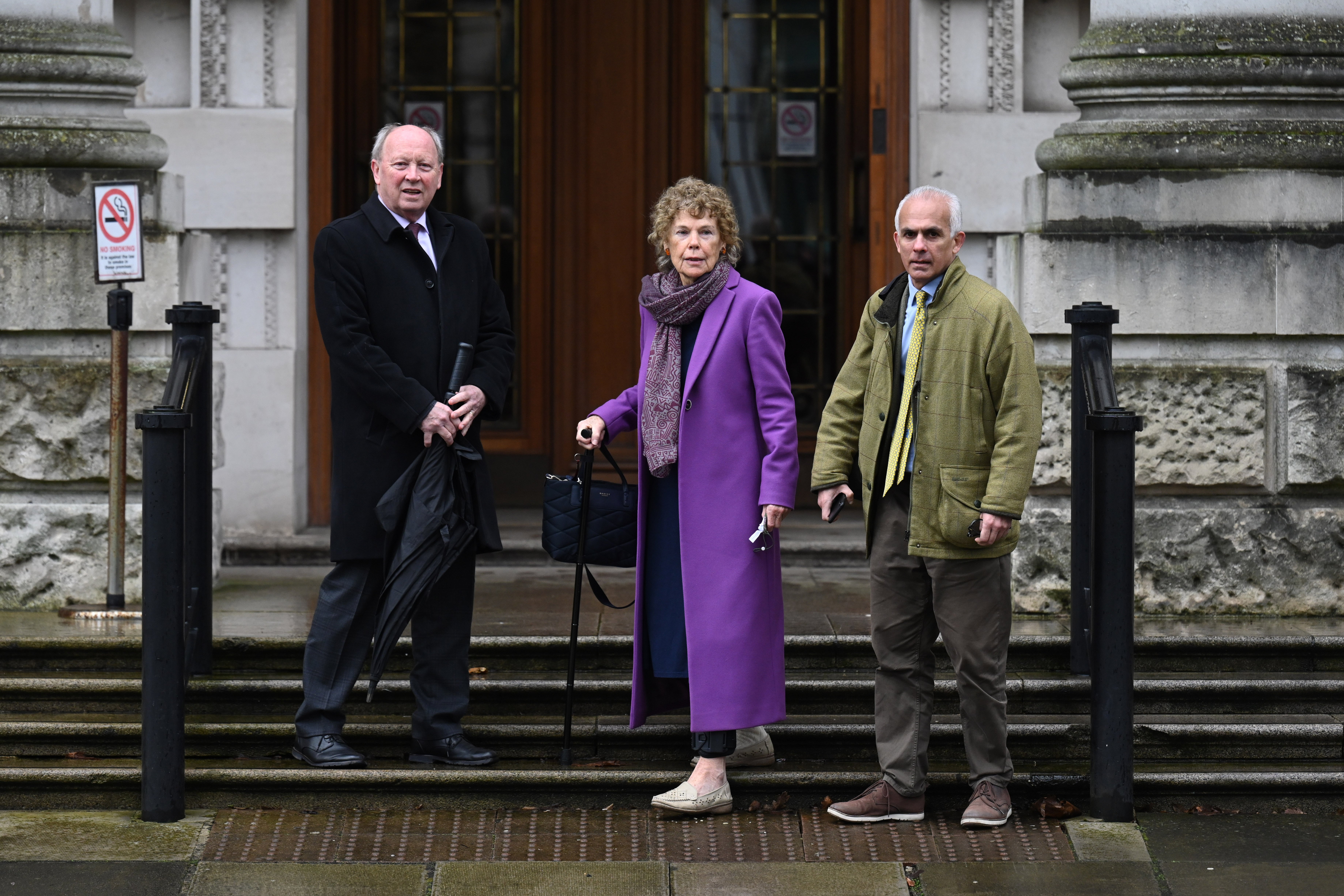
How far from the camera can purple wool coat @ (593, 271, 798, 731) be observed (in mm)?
5531

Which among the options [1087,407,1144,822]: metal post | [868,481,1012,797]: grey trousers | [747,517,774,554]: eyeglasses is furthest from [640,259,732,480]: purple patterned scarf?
[1087,407,1144,822]: metal post

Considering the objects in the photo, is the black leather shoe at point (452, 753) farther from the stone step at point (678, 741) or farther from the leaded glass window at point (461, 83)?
the leaded glass window at point (461, 83)

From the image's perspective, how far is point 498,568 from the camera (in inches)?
337

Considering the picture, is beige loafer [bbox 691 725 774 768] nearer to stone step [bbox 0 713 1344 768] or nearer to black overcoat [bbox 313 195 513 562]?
stone step [bbox 0 713 1344 768]

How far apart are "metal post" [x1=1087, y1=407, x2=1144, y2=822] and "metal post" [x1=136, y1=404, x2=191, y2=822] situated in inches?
107

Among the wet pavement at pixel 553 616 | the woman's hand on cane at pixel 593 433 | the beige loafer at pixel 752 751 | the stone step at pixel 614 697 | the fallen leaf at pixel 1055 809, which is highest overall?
the woman's hand on cane at pixel 593 433

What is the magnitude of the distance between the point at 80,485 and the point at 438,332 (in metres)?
2.33

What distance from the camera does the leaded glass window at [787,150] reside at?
30.7 feet

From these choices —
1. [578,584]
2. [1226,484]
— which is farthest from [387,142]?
[1226,484]

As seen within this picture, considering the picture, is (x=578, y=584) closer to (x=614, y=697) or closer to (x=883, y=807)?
(x=614, y=697)

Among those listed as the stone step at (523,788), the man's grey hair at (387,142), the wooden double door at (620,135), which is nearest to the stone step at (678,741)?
the stone step at (523,788)

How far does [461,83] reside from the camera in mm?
9398

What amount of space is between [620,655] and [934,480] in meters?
1.56

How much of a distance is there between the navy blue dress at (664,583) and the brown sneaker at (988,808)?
93 centimetres
